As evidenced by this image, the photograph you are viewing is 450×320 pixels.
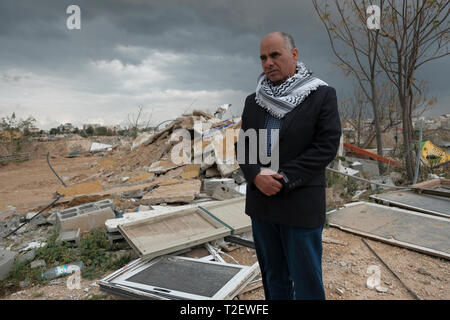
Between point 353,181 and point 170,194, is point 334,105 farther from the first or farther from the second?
point 353,181

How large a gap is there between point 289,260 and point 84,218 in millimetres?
3192

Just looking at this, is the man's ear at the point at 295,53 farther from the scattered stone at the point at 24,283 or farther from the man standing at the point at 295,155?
the scattered stone at the point at 24,283

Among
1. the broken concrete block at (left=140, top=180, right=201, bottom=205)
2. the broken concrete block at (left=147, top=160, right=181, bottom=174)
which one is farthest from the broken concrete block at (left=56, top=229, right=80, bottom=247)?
the broken concrete block at (left=147, top=160, right=181, bottom=174)

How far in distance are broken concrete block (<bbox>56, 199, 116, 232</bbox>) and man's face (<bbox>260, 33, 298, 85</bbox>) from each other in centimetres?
325

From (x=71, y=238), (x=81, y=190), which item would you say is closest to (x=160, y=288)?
(x=71, y=238)

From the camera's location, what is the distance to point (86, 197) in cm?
523

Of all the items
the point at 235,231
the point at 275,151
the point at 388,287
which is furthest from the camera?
the point at 235,231

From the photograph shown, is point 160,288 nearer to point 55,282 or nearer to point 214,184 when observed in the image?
point 55,282

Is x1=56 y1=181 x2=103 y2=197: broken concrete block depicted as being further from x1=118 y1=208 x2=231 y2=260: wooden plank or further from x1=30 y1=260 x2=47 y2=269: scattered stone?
x1=118 y1=208 x2=231 y2=260: wooden plank

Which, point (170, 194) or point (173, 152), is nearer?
point (170, 194)

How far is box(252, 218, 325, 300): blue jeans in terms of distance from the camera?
1.59m

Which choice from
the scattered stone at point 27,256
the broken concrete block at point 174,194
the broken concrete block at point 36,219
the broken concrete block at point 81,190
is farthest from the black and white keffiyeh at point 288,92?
the broken concrete block at point 81,190
